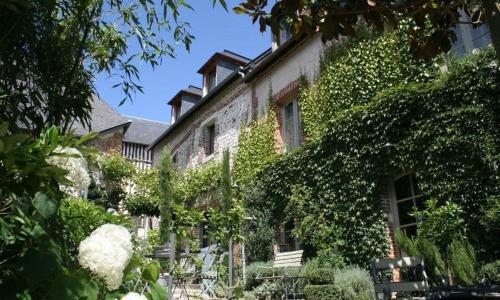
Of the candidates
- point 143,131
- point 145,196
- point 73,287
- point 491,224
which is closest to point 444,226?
point 491,224

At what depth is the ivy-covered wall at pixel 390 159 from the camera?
5617mm

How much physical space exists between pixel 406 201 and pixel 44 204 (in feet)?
22.3

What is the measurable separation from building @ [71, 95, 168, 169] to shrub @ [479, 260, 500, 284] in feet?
38.0

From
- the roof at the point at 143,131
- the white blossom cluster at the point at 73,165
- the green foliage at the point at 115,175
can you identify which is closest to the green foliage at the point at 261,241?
the green foliage at the point at 115,175

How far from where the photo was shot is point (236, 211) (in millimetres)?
7250

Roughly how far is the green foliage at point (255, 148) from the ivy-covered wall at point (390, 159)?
1.00 m

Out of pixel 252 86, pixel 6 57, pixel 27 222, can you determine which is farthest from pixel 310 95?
pixel 27 222

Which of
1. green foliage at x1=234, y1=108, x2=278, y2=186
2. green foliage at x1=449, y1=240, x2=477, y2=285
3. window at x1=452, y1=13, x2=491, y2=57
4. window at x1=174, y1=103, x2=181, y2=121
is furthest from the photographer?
window at x1=174, y1=103, x2=181, y2=121

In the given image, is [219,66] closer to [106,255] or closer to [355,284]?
[355,284]

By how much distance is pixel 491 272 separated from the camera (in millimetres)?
5035

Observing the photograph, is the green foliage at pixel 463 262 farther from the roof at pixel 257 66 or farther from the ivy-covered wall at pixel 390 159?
the roof at pixel 257 66

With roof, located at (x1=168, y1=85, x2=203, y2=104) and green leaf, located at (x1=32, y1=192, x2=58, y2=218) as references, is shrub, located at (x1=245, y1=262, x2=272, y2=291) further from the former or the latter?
roof, located at (x1=168, y1=85, x2=203, y2=104)

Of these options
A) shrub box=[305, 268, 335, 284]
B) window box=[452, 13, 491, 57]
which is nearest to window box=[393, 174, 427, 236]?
shrub box=[305, 268, 335, 284]

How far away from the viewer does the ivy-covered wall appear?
5.62m
